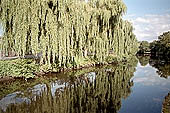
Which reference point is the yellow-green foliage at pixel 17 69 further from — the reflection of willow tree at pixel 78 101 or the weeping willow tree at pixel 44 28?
the reflection of willow tree at pixel 78 101

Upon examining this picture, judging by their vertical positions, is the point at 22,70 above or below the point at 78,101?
above

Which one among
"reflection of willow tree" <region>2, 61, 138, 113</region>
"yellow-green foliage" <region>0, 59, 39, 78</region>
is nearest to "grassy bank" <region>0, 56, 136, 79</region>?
"yellow-green foliage" <region>0, 59, 39, 78</region>

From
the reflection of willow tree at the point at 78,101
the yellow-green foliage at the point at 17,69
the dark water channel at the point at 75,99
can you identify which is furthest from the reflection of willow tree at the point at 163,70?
the yellow-green foliage at the point at 17,69

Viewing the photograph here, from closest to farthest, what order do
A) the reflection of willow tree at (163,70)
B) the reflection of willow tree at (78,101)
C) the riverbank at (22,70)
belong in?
the reflection of willow tree at (78,101), the riverbank at (22,70), the reflection of willow tree at (163,70)

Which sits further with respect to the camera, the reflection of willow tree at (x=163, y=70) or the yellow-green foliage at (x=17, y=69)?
the reflection of willow tree at (x=163, y=70)

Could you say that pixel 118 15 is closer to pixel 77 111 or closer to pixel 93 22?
pixel 93 22

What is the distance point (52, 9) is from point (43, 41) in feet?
8.36

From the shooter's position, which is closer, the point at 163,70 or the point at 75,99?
the point at 75,99

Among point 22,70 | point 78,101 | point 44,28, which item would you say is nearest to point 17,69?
point 22,70

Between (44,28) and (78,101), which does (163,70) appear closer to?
(44,28)

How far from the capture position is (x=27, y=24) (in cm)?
1188

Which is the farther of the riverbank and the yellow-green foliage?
the riverbank

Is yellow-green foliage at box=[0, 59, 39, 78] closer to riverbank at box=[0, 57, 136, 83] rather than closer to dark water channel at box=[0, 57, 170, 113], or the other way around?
riverbank at box=[0, 57, 136, 83]

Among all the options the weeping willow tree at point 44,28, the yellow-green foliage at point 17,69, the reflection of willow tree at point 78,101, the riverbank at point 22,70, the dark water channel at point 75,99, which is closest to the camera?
the reflection of willow tree at point 78,101
